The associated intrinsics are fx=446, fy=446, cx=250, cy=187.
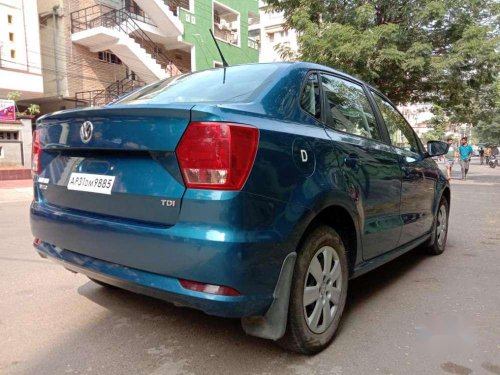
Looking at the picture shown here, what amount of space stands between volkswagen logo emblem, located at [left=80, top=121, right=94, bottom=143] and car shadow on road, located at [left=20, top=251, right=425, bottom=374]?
1222mm

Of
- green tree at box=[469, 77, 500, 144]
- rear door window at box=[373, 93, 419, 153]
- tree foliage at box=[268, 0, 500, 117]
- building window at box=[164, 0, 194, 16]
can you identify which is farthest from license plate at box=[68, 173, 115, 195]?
building window at box=[164, 0, 194, 16]

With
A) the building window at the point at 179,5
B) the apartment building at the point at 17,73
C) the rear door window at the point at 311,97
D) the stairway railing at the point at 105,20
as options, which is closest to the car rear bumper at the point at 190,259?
the rear door window at the point at 311,97

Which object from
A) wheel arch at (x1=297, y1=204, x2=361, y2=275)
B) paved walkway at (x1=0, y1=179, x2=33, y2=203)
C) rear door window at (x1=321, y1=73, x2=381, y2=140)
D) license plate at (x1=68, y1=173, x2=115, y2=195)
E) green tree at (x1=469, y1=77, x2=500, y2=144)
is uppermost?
green tree at (x1=469, y1=77, x2=500, y2=144)

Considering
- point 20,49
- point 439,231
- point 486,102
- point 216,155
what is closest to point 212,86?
point 216,155

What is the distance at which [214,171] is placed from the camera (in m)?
2.07

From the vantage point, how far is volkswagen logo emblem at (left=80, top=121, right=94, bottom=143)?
245 cm

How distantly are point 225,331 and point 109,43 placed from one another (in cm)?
1851

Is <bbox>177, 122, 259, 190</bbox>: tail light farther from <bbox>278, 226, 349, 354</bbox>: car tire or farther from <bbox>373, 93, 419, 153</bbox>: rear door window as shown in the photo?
<bbox>373, 93, 419, 153</bbox>: rear door window

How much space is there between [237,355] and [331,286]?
2.27ft

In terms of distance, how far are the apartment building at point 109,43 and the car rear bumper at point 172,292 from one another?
17716 mm

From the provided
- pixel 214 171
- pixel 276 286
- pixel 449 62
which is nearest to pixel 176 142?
pixel 214 171

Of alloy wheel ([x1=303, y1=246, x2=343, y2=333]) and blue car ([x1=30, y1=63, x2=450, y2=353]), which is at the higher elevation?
blue car ([x1=30, y1=63, x2=450, y2=353])

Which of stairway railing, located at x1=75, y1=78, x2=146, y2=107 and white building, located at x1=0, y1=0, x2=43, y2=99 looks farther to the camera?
stairway railing, located at x1=75, y1=78, x2=146, y2=107

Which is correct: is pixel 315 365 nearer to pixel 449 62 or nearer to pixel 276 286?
pixel 276 286
